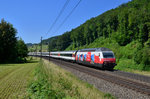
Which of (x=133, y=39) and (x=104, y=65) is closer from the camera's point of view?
(x=104, y=65)

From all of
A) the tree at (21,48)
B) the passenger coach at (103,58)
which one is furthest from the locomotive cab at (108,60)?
the tree at (21,48)

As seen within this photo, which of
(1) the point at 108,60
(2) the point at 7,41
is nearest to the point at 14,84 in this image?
(1) the point at 108,60

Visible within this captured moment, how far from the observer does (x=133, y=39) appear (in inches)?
2256

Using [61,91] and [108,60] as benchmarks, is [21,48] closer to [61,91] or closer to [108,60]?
[108,60]

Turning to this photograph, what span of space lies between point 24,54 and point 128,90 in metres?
53.8

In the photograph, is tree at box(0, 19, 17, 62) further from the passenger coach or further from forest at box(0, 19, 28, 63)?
the passenger coach

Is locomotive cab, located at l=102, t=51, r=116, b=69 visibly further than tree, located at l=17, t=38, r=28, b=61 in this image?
No

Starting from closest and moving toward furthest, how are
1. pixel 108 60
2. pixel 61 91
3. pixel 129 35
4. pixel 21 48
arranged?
pixel 61 91, pixel 108 60, pixel 21 48, pixel 129 35

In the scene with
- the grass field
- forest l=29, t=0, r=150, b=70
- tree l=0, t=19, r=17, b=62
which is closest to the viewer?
the grass field

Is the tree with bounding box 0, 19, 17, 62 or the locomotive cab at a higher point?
the tree with bounding box 0, 19, 17, 62

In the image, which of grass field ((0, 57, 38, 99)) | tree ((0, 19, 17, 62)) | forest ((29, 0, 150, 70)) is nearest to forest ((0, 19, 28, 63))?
tree ((0, 19, 17, 62))

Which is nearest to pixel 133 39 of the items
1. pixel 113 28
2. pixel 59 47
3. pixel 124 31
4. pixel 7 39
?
pixel 124 31

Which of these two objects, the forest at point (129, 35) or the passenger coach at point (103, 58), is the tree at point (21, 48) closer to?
the forest at point (129, 35)

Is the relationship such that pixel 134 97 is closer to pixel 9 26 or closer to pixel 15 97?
pixel 15 97
